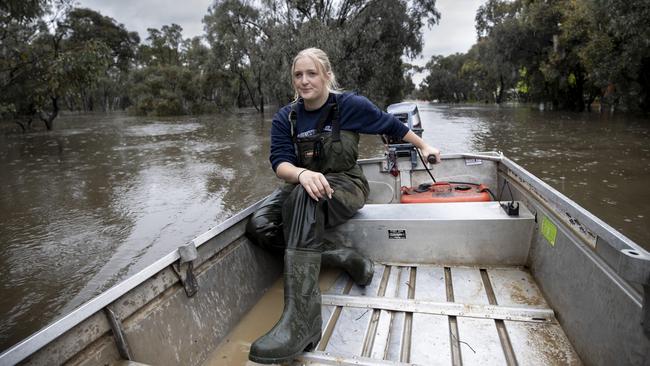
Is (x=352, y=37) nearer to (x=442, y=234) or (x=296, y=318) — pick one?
(x=442, y=234)

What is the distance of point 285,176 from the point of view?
2.41m

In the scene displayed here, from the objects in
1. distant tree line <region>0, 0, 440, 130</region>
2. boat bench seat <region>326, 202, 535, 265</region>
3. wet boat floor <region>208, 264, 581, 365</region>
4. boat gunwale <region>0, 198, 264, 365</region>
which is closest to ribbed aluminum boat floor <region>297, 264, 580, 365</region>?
wet boat floor <region>208, 264, 581, 365</region>

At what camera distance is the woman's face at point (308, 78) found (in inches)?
94.7

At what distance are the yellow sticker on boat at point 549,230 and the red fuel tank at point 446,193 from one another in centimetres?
124

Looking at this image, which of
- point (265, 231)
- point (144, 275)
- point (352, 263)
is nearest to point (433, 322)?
point (352, 263)

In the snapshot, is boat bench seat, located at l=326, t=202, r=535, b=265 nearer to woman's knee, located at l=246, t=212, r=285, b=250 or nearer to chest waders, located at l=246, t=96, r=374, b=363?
chest waders, located at l=246, t=96, r=374, b=363

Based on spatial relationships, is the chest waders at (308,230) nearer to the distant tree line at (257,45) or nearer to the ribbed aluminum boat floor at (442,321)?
the ribbed aluminum boat floor at (442,321)

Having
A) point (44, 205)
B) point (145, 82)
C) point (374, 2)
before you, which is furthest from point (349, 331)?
point (145, 82)

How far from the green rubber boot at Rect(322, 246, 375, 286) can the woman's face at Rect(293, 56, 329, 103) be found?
1.07m

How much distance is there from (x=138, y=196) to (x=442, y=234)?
683cm

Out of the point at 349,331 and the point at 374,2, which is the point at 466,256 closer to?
the point at 349,331

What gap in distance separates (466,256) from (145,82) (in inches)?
1859

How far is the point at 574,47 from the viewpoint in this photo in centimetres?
2311

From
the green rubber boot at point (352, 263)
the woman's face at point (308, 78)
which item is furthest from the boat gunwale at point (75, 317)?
the woman's face at point (308, 78)
